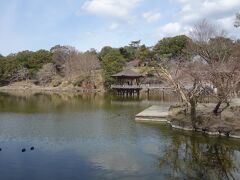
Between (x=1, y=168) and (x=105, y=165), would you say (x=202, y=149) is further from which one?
(x=1, y=168)

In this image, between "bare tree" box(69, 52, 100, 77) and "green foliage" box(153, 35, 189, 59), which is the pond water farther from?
"bare tree" box(69, 52, 100, 77)

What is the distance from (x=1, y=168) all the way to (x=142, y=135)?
28.8ft

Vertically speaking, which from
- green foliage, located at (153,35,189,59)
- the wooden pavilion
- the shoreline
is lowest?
the shoreline

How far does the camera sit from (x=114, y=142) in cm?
1828

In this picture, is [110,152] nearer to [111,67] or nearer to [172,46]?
[111,67]

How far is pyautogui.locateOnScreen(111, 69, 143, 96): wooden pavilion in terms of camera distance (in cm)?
5122

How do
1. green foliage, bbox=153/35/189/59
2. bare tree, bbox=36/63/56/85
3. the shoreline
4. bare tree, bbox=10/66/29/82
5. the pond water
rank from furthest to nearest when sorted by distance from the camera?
bare tree, bbox=10/66/29/82 → bare tree, bbox=36/63/56/85 → green foliage, bbox=153/35/189/59 → the shoreline → the pond water

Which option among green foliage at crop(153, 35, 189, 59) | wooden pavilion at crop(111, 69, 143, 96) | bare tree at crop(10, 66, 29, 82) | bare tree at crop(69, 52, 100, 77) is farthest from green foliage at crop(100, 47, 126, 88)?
bare tree at crop(10, 66, 29, 82)

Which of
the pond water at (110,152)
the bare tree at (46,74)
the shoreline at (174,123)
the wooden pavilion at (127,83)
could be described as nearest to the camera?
the pond water at (110,152)

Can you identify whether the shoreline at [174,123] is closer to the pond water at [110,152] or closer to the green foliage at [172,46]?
the pond water at [110,152]

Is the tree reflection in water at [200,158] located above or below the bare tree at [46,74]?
below

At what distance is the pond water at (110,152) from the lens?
13148mm

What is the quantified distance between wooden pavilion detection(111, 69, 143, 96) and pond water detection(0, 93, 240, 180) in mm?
26805

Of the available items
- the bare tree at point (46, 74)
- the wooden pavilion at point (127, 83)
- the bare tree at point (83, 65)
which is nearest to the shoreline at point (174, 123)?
the wooden pavilion at point (127, 83)
